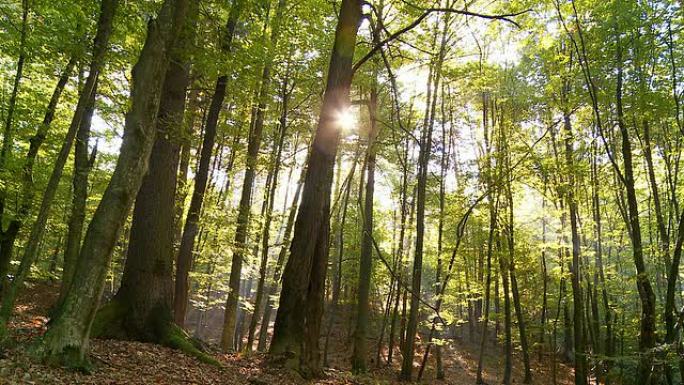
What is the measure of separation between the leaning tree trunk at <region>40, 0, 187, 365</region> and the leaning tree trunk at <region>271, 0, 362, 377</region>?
2.47 meters

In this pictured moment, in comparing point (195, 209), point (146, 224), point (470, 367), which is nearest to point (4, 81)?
point (195, 209)

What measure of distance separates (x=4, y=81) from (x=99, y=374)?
11825 mm

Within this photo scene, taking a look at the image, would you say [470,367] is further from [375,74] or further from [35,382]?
[35,382]

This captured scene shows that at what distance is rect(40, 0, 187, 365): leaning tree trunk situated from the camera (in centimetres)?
450

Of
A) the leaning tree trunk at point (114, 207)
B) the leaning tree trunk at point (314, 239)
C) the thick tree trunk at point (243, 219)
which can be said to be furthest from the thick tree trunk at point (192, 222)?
the leaning tree trunk at point (114, 207)

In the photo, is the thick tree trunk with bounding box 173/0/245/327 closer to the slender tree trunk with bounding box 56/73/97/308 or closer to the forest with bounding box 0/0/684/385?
the forest with bounding box 0/0/684/385

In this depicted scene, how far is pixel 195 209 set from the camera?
404 inches

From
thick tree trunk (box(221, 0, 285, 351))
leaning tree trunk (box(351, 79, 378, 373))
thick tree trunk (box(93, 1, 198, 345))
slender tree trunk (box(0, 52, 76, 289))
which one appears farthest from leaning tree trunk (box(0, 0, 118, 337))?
leaning tree trunk (box(351, 79, 378, 373))

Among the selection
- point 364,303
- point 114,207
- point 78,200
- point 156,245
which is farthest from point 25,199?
point 364,303

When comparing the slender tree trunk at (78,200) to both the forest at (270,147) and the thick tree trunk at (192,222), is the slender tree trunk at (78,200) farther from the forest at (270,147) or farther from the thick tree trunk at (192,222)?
the thick tree trunk at (192,222)

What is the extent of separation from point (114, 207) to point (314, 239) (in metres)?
2.85

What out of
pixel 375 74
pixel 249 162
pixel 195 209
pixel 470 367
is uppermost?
pixel 375 74

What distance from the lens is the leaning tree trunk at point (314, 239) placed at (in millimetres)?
6320

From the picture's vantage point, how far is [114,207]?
4668 millimetres
